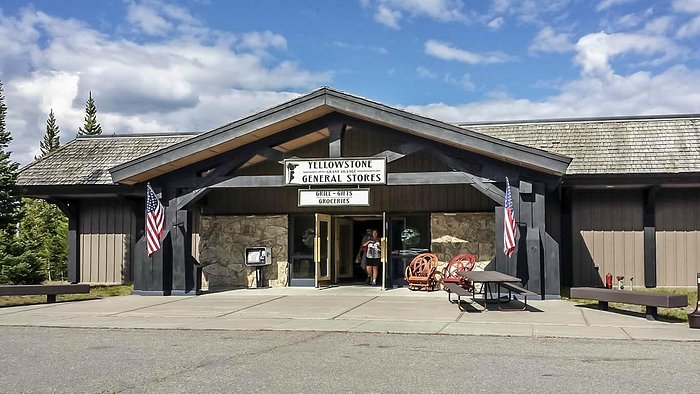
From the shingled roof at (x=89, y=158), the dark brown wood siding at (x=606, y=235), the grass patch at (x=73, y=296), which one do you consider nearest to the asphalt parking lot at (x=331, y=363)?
the grass patch at (x=73, y=296)

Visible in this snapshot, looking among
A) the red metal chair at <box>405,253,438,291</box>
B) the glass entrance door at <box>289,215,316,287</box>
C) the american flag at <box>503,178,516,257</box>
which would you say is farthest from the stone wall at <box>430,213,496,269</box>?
the glass entrance door at <box>289,215,316,287</box>

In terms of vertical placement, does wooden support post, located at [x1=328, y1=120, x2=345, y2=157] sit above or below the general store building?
above

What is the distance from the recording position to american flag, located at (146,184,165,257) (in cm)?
1744

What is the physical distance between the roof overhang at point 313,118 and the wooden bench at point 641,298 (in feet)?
9.35

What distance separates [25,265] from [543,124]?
1462 cm

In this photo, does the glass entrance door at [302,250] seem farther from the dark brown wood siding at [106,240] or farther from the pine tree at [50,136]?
the pine tree at [50,136]

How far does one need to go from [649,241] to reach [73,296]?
14.5 metres

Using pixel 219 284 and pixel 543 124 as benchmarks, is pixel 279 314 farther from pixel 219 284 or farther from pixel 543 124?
pixel 543 124

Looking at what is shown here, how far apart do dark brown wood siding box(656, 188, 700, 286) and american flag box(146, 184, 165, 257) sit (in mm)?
12522

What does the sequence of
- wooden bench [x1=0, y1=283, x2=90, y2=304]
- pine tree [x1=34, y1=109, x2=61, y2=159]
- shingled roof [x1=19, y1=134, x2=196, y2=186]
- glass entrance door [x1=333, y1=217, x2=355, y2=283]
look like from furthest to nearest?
pine tree [x1=34, y1=109, x2=61, y2=159], glass entrance door [x1=333, y1=217, x2=355, y2=283], shingled roof [x1=19, y1=134, x2=196, y2=186], wooden bench [x1=0, y1=283, x2=90, y2=304]

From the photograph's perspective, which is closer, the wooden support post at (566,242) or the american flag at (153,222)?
the american flag at (153,222)

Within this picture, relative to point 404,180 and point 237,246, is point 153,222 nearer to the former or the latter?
point 237,246

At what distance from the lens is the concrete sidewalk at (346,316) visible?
11.5 meters

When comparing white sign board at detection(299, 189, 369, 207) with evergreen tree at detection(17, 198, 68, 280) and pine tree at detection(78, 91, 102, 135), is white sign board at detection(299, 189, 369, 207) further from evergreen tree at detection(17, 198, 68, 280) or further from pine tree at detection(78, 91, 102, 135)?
pine tree at detection(78, 91, 102, 135)
